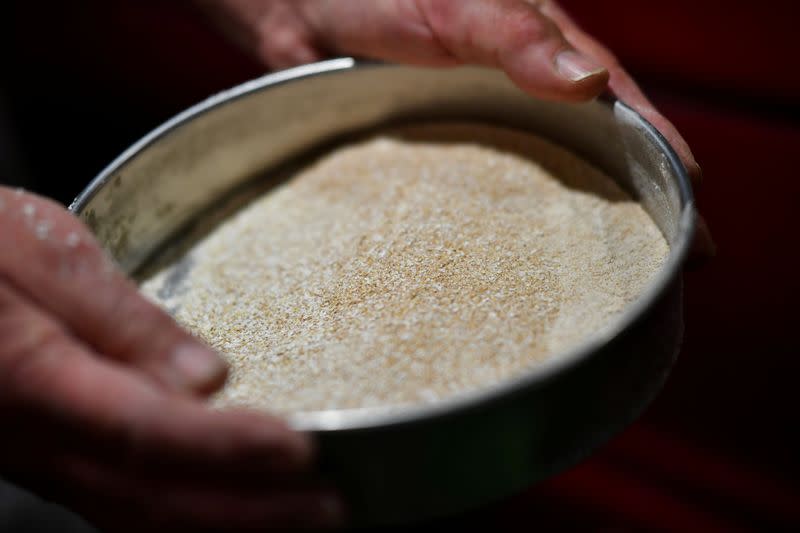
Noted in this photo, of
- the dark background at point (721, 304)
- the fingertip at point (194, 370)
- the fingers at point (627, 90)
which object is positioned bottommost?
the dark background at point (721, 304)

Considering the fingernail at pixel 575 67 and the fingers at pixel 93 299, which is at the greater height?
the fingers at pixel 93 299

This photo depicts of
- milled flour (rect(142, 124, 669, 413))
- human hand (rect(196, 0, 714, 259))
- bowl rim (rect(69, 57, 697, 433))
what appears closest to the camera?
bowl rim (rect(69, 57, 697, 433))

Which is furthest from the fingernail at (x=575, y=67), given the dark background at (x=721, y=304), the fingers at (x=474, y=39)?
the dark background at (x=721, y=304)

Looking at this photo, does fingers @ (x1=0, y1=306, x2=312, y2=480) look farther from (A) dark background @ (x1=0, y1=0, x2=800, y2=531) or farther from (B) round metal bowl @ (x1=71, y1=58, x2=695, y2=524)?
(A) dark background @ (x1=0, y1=0, x2=800, y2=531)

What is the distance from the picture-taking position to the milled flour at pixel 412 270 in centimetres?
48

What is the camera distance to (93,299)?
0.45 m

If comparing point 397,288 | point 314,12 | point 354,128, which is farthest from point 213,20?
point 397,288

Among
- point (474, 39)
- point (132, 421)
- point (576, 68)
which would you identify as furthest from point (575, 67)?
point (132, 421)

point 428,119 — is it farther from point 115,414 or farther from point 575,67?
point 115,414

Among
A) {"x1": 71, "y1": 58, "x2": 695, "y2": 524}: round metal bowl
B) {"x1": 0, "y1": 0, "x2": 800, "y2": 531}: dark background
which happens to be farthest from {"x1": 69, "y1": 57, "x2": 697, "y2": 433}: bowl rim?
{"x1": 0, "y1": 0, "x2": 800, "y2": 531}: dark background

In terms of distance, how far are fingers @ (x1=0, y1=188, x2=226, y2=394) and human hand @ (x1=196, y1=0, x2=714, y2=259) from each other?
1.10ft

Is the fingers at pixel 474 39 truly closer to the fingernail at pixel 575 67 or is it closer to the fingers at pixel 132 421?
the fingernail at pixel 575 67

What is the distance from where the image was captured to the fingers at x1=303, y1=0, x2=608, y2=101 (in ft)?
1.94

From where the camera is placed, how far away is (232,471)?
39 centimetres
